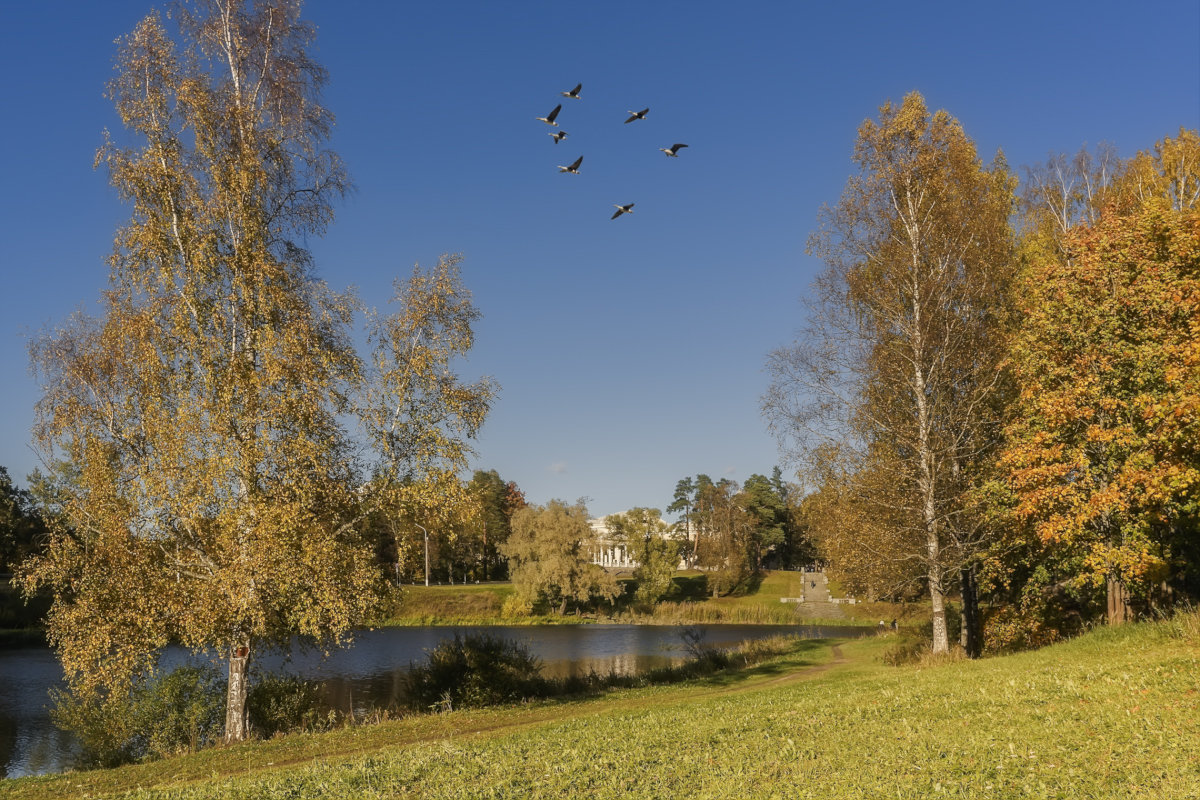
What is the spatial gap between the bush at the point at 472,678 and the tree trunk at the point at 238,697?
5.84m

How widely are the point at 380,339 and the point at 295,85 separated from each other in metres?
7.49

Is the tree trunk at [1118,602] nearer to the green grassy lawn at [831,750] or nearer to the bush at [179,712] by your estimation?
the green grassy lawn at [831,750]

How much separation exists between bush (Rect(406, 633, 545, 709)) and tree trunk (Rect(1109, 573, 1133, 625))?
16975 mm

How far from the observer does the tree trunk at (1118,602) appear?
2134 cm

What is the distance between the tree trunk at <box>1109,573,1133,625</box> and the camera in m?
21.3

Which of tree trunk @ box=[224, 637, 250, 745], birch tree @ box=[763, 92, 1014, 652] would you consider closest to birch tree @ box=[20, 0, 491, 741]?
tree trunk @ box=[224, 637, 250, 745]

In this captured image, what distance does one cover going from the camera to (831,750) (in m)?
9.63

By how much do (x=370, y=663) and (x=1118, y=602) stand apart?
3267 cm

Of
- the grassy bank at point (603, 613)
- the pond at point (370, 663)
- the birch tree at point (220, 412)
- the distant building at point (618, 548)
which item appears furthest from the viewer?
the distant building at point (618, 548)

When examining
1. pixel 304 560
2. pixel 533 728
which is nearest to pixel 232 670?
pixel 304 560

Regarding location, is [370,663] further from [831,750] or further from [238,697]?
[831,750]

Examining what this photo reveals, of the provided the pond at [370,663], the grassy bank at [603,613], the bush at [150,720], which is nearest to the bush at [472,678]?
the pond at [370,663]

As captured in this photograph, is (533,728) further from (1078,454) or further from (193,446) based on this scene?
(1078,454)

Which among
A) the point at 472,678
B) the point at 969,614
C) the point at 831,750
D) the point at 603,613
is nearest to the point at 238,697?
the point at 472,678
